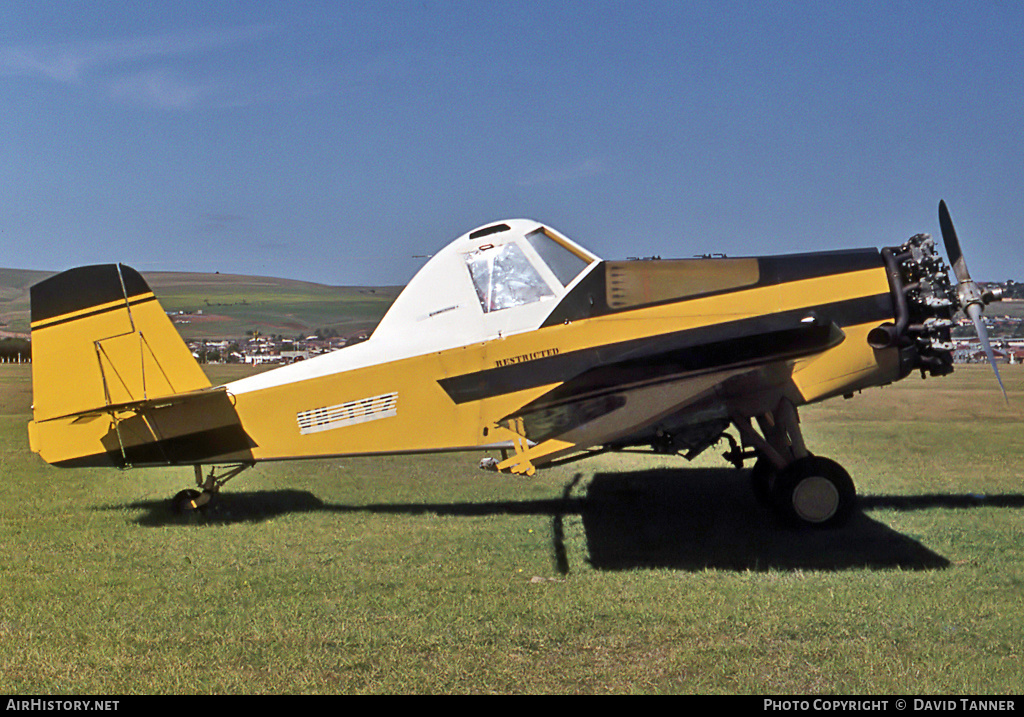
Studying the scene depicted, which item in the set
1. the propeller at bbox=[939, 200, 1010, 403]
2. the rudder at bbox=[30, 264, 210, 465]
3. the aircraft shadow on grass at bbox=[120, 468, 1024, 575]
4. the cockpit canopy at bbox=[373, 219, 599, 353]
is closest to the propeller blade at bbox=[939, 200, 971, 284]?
the propeller at bbox=[939, 200, 1010, 403]

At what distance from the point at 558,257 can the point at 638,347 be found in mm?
1190

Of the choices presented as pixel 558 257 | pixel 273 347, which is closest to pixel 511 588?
pixel 558 257

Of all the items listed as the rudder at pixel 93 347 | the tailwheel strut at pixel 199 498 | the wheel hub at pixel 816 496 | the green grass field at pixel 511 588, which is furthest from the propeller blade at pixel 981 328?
the rudder at pixel 93 347

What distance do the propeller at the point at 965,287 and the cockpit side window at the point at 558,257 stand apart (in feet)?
10.6

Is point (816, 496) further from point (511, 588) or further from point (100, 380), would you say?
point (100, 380)

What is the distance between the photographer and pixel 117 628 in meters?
5.40

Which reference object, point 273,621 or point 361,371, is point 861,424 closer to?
point 361,371

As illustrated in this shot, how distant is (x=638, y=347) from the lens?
23.3 ft

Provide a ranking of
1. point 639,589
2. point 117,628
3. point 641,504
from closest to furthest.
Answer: point 117,628 → point 639,589 → point 641,504

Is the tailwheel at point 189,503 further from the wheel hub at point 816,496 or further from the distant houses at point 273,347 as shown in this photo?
the wheel hub at point 816,496

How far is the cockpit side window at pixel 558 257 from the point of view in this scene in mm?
7598
